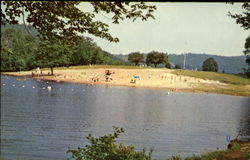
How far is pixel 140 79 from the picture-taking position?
425ft

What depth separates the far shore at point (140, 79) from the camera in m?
112

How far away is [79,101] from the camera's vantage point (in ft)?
226

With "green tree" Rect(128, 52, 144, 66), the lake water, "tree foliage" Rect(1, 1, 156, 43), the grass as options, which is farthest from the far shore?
"tree foliage" Rect(1, 1, 156, 43)

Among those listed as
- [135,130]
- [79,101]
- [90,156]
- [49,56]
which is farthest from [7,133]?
[79,101]

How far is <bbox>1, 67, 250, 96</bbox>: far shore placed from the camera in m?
112

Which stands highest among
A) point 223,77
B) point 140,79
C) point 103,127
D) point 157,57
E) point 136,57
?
point 157,57

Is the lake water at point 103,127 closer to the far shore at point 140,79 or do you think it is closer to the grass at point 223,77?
the grass at point 223,77

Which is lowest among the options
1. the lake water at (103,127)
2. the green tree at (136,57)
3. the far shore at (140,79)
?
the lake water at (103,127)

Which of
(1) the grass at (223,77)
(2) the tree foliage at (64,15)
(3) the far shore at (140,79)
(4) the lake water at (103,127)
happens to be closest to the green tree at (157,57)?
(3) the far shore at (140,79)

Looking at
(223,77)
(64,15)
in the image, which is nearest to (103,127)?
(64,15)

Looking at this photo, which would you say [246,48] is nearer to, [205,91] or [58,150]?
[58,150]

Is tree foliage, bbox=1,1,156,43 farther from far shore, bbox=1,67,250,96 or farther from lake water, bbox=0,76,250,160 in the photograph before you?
far shore, bbox=1,67,250,96

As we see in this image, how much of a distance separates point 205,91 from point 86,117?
66.3 metres

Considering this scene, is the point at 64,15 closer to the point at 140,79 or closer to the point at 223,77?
the point at 223,77
